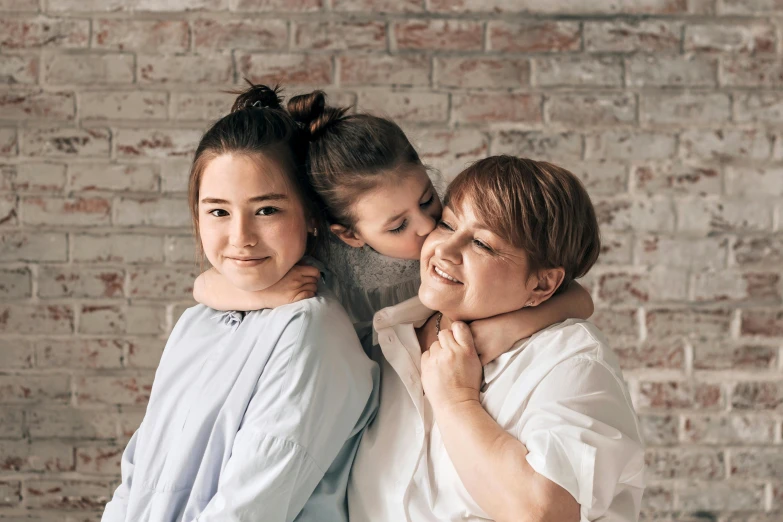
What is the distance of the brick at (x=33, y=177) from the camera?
2.39 m

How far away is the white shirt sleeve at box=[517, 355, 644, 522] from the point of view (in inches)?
46.6

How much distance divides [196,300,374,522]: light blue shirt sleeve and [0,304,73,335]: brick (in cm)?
127

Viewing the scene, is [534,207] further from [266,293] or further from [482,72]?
[482,72]

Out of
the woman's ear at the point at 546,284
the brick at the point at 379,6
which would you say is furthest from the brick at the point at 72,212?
the woman's ear at the point at 546,284

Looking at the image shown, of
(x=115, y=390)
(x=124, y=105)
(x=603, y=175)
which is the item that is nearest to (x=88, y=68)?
(x=124, y=105)

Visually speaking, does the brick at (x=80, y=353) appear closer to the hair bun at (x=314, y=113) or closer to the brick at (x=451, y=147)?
the brick at (x=451, y=147)

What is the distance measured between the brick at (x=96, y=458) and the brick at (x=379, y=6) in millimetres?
1453

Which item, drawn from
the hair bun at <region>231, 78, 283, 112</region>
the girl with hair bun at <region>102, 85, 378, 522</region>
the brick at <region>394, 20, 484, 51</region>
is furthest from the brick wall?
the girl with hair bun at <region>102, 85, 378, 522</region>

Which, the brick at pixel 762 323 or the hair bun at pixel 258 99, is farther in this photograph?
the brick at pixel 762 323

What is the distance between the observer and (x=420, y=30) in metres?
2.36

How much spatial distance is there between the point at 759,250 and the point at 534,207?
1.33 metres

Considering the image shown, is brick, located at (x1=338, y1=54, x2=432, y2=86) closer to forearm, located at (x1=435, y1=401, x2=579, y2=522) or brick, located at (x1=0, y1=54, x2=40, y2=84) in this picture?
brick, located at (x1=0, y1=54, x2=40, y2=84)

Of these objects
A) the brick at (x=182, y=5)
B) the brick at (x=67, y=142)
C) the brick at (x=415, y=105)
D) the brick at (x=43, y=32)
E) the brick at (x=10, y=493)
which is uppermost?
the brick at (x=182, y=5)

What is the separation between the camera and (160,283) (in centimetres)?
241
